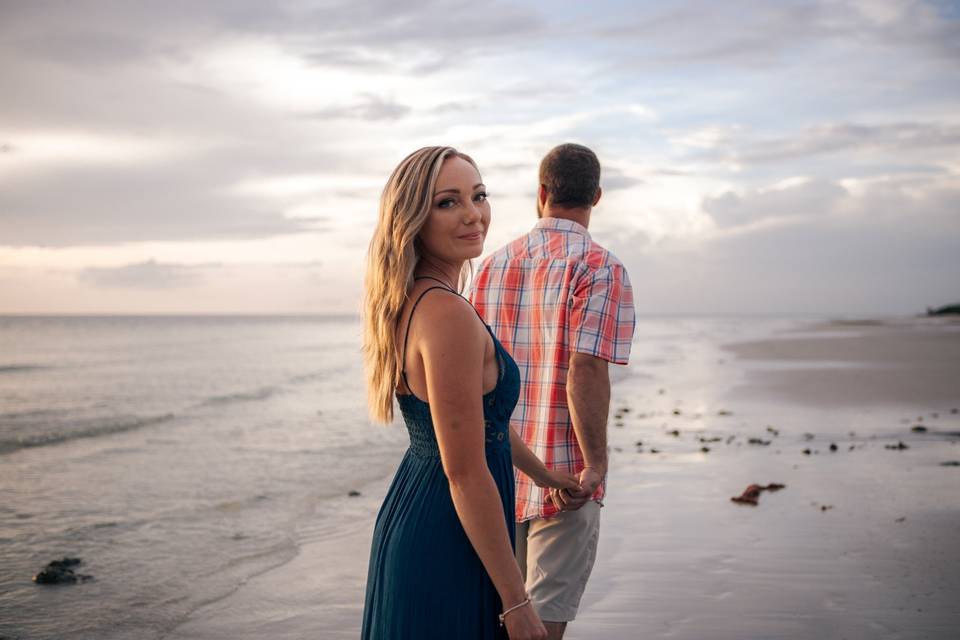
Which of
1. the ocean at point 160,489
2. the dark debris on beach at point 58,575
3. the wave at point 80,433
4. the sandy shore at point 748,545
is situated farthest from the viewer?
the wave at point 80,433

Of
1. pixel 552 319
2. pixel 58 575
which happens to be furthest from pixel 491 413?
pixel 58 575

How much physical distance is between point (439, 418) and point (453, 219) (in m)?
0.55

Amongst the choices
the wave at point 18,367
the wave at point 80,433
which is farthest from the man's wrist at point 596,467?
the wave at point 18,367

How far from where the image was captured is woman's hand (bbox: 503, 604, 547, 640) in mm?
2037

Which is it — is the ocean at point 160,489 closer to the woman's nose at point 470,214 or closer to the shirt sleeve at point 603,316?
the shirt sleeve at point 603,316

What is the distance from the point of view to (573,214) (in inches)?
130

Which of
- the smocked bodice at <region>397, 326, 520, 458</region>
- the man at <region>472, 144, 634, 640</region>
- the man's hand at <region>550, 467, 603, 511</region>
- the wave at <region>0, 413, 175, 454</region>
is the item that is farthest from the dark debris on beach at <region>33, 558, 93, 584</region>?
the wave at <region>0, 413, 175, 454</region>

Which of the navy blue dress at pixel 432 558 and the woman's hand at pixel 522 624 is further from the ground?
the navy blue dress at pixel 432 558

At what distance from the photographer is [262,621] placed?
17.2ft

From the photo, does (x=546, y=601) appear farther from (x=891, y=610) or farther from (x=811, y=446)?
(x=811, y=446)

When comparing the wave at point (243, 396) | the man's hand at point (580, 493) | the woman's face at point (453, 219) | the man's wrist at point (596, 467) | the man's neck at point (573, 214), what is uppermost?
the man's neck at point (573, 214)

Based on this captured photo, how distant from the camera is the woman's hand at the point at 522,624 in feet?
6.68

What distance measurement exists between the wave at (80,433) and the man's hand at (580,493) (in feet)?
44.2

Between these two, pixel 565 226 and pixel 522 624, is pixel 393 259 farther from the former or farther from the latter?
pixel 565 226
